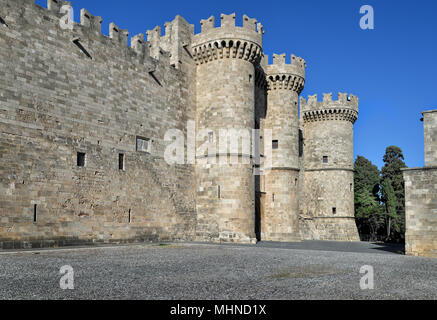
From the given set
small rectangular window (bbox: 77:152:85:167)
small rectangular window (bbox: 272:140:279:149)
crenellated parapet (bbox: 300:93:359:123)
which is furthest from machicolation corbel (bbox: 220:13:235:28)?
crenellated parapet (bbox: 300:93:359:123)

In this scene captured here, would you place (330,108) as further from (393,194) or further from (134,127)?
(134,127)

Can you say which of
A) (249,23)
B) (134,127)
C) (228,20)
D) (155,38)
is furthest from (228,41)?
(134,127)

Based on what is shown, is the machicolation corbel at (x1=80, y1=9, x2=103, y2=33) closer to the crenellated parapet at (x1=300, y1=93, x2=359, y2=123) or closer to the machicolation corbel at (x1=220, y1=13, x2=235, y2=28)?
the machicolation corbel at (x1=220, y1=13, x2=235, y2=28)

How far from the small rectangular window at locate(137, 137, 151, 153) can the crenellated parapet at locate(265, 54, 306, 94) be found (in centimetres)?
965

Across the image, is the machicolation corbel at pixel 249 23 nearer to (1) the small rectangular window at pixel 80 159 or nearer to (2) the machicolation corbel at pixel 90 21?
(2) the machicolation corbel at pixel 90 21

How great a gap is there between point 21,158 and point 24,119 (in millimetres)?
1251

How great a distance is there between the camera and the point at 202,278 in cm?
762

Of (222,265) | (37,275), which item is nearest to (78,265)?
(37,275)

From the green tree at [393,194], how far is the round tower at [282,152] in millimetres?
8139

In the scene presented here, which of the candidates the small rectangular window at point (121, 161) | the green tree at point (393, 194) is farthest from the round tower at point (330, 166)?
the small rectangular window at point (121, 161)

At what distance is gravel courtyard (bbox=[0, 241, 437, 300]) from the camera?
6.03m

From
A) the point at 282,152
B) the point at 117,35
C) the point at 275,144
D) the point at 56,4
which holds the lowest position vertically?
the point at 282,152

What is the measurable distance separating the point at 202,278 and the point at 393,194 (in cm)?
2844
